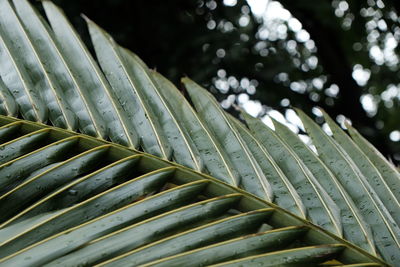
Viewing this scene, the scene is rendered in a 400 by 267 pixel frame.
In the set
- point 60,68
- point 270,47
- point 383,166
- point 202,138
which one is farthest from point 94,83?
point 270,47

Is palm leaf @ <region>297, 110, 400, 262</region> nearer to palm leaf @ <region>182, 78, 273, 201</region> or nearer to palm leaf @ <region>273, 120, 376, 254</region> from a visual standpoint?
palm leaf @ <region>273, 120, 376, 254</region>

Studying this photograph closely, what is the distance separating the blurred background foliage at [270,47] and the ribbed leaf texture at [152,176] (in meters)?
1.33

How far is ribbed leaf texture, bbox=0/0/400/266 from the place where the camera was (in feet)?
2.09

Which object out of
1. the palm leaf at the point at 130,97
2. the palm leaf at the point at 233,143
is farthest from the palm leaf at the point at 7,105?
the palm leaf at the point at 233,143

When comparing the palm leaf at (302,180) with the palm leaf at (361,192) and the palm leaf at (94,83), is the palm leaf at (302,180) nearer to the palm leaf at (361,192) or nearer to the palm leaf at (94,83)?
the palm leaf at (361,192)

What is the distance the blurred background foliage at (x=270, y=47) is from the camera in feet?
7.56

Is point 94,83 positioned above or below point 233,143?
above

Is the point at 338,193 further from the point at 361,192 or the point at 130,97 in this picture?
the point at 130,97

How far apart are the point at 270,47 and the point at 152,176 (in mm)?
2034

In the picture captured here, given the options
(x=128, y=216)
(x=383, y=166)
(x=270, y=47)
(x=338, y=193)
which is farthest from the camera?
(x=270, y=47)

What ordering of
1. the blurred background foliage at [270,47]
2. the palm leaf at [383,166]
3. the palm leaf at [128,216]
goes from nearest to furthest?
the palm leaf at [128,216] → the palm leaf at [383,166] → the blurred background foliage at [270,47]

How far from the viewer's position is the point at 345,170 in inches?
Answer: 33.3

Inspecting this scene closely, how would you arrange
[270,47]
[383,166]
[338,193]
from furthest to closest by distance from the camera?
[270,47], [383,166], [338,193]

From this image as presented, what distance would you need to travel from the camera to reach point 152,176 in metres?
0.74
